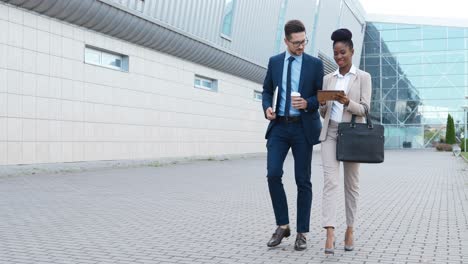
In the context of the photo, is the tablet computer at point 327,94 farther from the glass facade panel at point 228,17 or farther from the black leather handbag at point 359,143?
the glass facade panel at point 228,17

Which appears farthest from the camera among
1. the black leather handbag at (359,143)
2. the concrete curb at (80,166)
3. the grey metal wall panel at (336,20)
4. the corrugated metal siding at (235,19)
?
the grey metal wall panel at (336,20)

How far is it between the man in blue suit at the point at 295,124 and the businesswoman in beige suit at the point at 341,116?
0.12m

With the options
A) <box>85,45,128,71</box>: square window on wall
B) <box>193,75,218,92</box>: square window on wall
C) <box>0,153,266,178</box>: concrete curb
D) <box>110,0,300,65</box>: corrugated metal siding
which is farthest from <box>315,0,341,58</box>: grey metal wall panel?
<box>85,45,128,71</box>: square window on wall

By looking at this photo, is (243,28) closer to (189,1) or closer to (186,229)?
(189,1)

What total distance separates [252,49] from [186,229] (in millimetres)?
20539

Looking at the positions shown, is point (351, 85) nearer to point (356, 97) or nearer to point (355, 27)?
point (356, 97)

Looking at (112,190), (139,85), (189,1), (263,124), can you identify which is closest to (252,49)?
(263,124)

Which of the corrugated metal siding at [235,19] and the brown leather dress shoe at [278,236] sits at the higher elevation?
the corrugated metal siding at [235,19]

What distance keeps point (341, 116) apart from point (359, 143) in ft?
1.01

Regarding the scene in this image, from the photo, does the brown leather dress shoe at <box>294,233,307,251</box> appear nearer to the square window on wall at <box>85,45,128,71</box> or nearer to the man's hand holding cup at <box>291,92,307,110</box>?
the man's hand holding cup at <box>291,92,307,110</box>

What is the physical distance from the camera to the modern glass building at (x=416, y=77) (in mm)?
44938

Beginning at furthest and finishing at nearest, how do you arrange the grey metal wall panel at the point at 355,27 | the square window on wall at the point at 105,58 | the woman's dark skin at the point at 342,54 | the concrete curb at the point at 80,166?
1. the grey metal wall panel at the point at 355,27
2. the square window on wall at the point at 105,58
3. the concrete curb at the point at 80,166
4. the woman's dark skin at the point at 342,54

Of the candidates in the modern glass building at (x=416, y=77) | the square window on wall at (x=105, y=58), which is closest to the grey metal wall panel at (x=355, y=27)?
the modern glass building at (x=416, y=77)

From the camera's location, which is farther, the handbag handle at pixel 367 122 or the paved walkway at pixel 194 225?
the handbag handle at pixel 367 122
